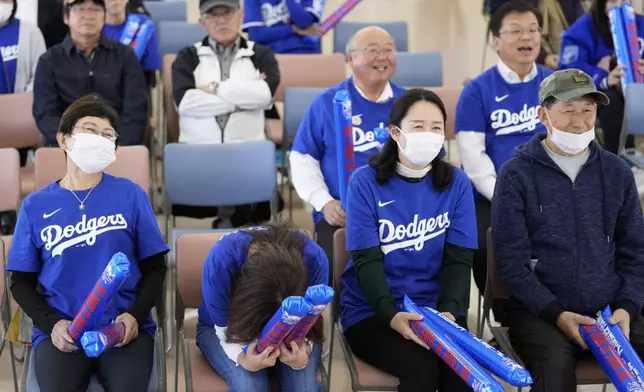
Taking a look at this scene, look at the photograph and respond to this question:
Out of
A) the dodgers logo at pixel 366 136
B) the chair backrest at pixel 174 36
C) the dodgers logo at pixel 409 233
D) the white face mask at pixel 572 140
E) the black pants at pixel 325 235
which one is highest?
the chair backrest at pixel 174 36

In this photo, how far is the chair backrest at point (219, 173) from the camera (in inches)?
147

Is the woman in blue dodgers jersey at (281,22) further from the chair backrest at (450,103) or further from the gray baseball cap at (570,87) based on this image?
the gray baseball cap at (570,87)

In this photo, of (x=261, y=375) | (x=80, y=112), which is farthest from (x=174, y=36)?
(x=261, y=375)

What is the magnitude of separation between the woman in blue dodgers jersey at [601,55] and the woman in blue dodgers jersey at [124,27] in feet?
7.75

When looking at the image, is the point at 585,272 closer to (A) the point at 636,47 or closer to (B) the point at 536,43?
(B) the point at 536,43

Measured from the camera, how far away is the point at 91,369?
8.38 feet

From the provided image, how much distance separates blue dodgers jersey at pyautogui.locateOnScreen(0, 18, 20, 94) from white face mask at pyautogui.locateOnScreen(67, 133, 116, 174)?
2180 millimetres

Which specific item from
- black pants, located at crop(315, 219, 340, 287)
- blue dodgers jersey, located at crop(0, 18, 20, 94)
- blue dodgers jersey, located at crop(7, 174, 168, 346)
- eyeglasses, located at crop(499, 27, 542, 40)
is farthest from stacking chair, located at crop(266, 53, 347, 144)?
blue dodgers jersey, located at crop(7, 174, 168, 346)

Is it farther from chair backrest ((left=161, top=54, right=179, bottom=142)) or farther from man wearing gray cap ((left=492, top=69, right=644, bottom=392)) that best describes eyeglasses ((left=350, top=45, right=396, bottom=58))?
chair backrest ((left=161, top=54, right=179, bottom=142))

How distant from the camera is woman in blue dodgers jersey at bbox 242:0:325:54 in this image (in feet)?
18.7

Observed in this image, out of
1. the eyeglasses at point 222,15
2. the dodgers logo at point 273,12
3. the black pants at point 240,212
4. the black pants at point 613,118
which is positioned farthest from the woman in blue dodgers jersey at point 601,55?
the black pants at point 240,212

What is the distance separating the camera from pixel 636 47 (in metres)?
→ 4.88

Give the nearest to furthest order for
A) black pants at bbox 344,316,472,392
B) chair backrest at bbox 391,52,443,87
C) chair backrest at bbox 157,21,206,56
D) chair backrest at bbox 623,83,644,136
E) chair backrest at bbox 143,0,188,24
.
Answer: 1. black pants at bbox 344,316,472,392
2. chair backrest at bbox 623,83,644,136
3. chair backrest at bbox 391,52,443,87
4. chair backrest at bbox 157,21,206,56
5. chair backrest at bbox 143,0,188,24

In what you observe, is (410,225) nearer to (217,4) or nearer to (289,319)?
(289,319)
